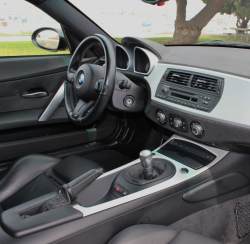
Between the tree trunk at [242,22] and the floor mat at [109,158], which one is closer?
the tree trunk at [242,22]

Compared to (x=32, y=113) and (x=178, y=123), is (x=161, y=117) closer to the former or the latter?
(x=178, y=123)

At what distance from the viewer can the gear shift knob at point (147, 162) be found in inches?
54.7

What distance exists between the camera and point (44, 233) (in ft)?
3.46

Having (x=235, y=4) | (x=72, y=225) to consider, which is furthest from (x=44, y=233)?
(x=235, y=4)

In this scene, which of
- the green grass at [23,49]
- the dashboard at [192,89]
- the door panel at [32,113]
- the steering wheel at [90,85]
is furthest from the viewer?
the green grass at [23,49]

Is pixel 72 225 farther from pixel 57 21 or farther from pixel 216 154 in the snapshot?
pixel 57 21

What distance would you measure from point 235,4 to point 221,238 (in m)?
1.42

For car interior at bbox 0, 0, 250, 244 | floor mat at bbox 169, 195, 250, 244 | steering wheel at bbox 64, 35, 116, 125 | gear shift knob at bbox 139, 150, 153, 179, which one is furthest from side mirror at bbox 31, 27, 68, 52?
floor mat at bbox 169, 195, 250, 244

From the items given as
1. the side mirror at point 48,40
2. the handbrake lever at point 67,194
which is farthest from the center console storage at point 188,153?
the side mirror at point 48,40

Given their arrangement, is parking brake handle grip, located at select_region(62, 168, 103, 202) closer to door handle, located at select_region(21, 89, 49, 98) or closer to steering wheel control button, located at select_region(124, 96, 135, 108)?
steering wheel control button, located at select_region(124, 96, 135, 108)

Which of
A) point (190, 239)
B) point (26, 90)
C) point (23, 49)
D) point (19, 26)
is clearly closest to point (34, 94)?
point (26, 90)

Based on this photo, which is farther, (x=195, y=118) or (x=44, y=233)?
(x=195, y=118)

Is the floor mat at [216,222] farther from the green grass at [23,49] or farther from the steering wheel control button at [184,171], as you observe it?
the green grass at [23,49]

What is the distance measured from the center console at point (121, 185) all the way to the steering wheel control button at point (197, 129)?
135 millimetres
